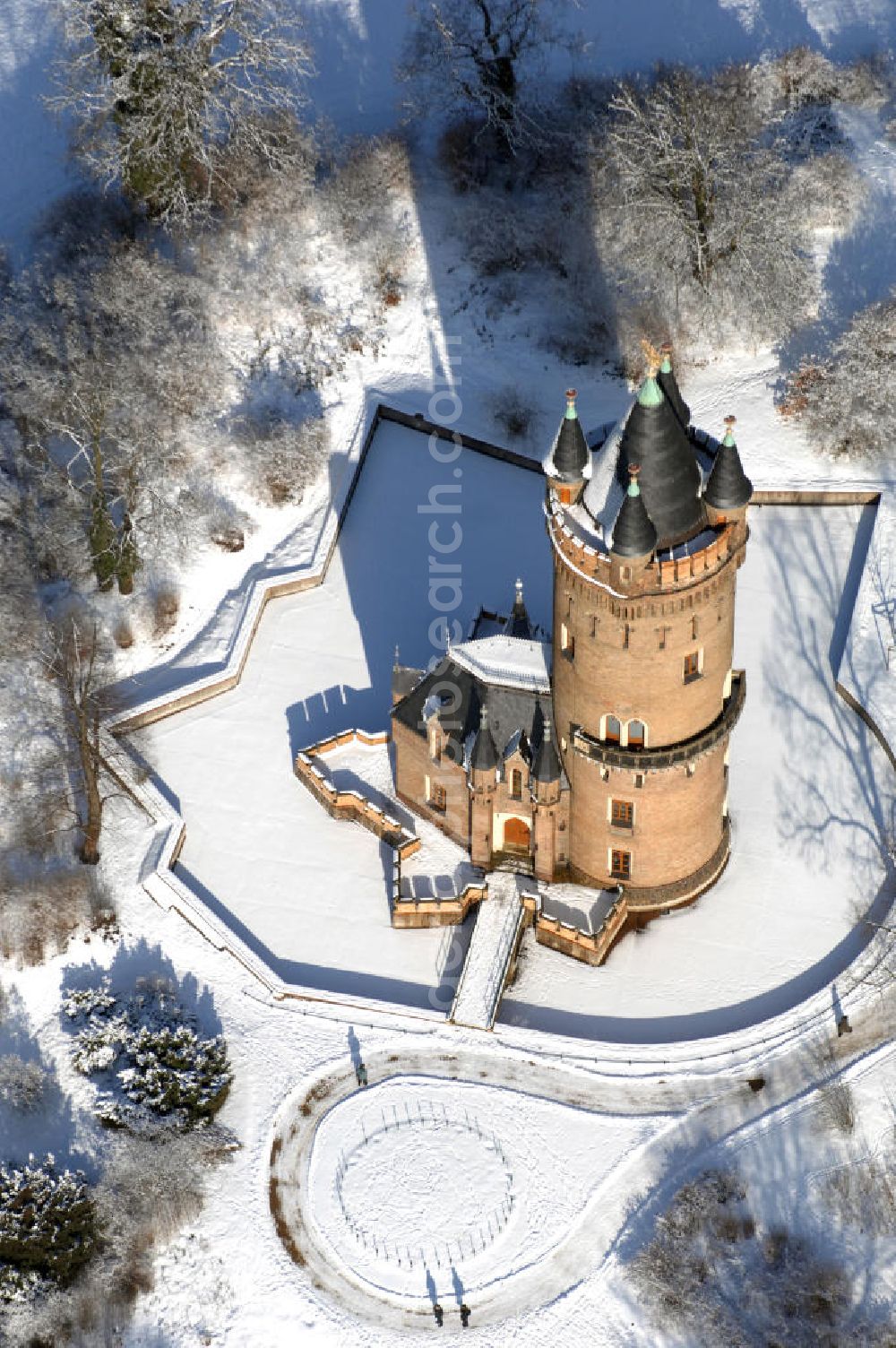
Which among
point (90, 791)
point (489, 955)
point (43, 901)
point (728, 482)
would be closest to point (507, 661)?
point (489, 955)

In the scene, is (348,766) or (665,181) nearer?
(348,766)

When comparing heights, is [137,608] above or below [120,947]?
above

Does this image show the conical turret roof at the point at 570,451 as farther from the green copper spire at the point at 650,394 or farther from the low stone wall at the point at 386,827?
the low stone wall at the point at 386,827

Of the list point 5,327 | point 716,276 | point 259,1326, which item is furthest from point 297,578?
point 259,1326

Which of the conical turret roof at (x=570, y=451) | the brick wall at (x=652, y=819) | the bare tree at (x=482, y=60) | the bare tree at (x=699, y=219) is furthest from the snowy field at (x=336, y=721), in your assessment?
the conical turret roof at (x=570, y=451)

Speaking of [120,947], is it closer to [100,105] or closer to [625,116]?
[100,105]

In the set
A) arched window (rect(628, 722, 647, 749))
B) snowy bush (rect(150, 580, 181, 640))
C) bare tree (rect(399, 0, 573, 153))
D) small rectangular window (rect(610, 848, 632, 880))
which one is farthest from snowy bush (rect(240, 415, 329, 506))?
arched window (rect(628, 722, 647, 749))
